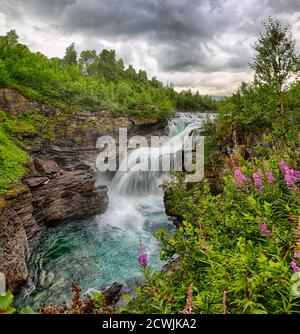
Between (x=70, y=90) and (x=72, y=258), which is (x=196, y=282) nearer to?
(x=72, y=258)

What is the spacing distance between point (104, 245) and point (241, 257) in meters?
10.7

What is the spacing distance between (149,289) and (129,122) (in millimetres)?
21313

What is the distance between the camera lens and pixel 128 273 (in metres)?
10.3

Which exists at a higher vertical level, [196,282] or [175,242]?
[175,242]

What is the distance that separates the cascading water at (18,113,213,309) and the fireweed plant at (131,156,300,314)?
6325 millimetres

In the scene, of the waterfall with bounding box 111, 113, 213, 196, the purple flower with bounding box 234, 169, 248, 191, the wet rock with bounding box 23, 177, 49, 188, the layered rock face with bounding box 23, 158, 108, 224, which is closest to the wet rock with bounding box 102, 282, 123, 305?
the purple flower with bounding box 234, 169, 248, 191

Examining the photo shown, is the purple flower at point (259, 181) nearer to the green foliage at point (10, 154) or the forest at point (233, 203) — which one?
the forest at point (233, 203)

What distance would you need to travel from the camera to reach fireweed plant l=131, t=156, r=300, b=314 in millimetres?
2424

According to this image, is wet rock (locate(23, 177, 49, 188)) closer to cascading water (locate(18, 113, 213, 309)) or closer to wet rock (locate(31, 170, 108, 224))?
wet rock (locate(31, 170, 108, 224))

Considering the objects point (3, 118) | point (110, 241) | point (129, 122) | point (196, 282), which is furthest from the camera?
point (129, 122)

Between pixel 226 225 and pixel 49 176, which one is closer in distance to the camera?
pixel 226 225

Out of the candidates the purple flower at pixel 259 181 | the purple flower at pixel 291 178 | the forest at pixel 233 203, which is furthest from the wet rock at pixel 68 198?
the purple flower at pixel 291 178

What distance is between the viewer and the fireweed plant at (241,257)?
7.95ft
